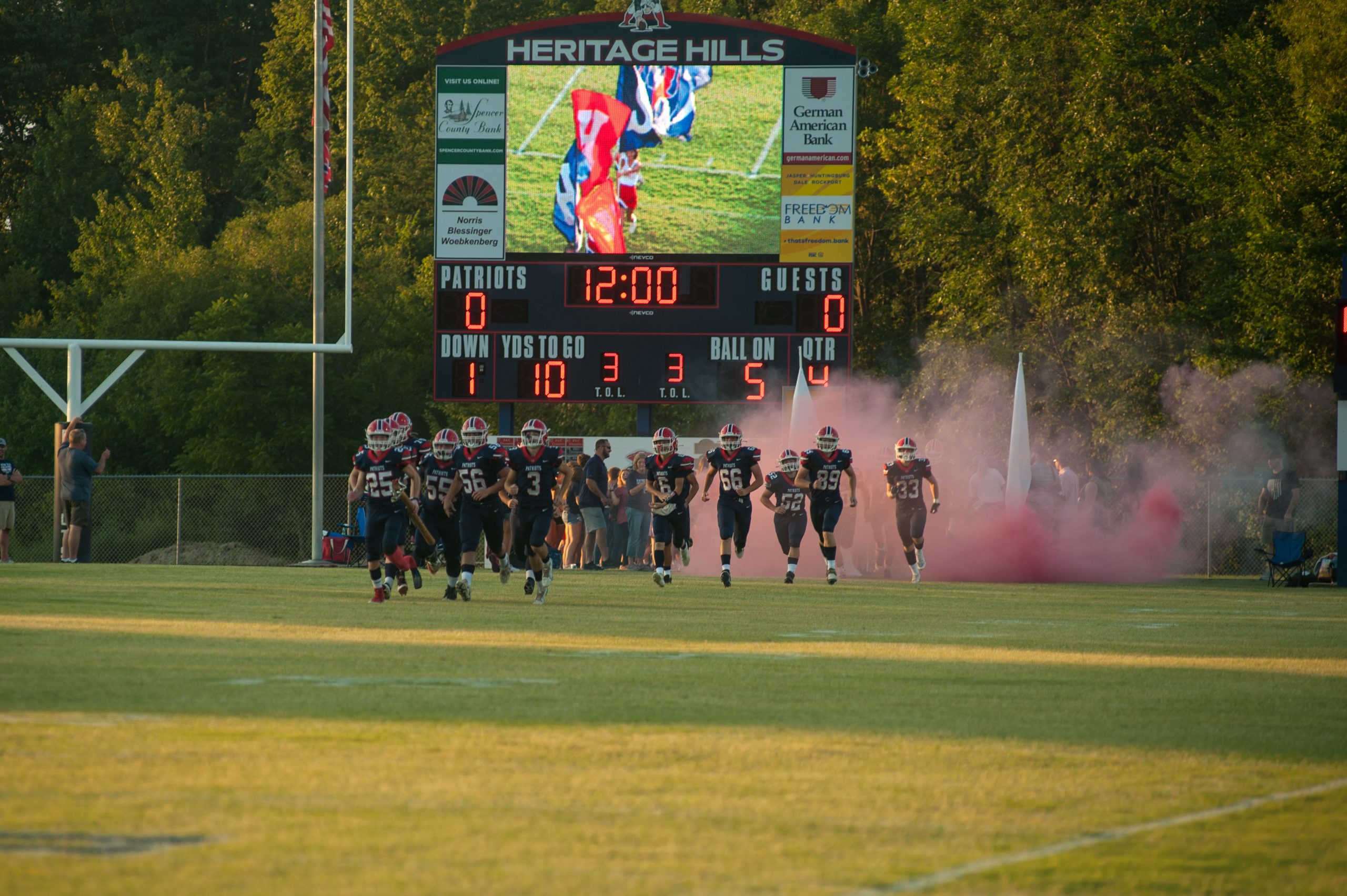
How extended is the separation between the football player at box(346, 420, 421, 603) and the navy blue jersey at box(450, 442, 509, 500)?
1.85ft

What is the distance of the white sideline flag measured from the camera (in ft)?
84.2

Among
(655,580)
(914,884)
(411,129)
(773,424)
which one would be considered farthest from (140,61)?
(914,884)

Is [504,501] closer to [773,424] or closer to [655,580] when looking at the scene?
[655,580]

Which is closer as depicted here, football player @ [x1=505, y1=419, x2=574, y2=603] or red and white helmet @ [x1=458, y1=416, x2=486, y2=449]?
football player @ [x1=505, y1=419, x2=574, y2=603]

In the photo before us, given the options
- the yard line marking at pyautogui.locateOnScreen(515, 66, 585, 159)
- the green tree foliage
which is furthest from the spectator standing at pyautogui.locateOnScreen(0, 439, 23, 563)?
the green tree foliage

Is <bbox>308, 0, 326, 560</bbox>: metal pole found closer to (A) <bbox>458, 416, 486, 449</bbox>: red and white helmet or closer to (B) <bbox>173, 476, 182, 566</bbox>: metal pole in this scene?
(B) <bbox>173, 476, 182, 566</bbox>: metal pole

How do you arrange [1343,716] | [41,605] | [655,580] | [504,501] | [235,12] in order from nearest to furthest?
1. [1343,716]
2. [41,605]
3. [504,501]
4. [655,580]
5. [235,12]

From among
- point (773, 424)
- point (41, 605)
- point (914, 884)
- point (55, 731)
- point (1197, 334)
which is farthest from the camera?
point (1197, 334)

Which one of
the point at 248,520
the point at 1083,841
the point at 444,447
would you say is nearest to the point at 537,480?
the point at 444,447

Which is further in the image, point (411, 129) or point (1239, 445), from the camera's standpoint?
point (411, 129)

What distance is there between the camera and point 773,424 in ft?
93.4

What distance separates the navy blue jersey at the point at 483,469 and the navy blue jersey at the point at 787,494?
664 centimetres

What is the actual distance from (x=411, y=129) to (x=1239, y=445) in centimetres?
2772

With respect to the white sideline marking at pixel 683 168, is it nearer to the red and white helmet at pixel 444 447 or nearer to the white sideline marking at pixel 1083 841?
the red and white helmet at pixel 444 447
